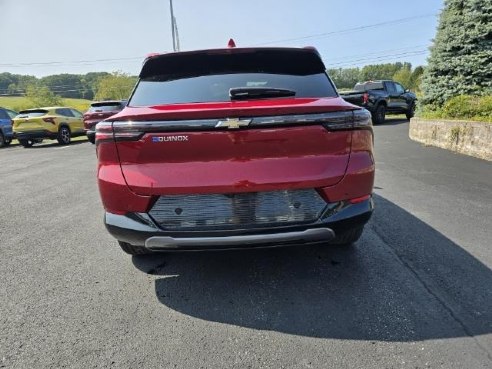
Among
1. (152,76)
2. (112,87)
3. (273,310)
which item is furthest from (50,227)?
(112,87)

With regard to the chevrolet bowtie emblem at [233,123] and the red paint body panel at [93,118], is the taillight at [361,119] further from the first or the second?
the red paint body panel at [93,118]

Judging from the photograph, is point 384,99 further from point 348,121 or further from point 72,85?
point 72,85

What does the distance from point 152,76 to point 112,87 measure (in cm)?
7955

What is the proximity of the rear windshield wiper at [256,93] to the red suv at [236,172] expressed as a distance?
0.42 ft

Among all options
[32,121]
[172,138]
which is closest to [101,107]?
[32,121]

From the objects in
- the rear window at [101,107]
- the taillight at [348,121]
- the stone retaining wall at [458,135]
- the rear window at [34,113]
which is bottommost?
the stone retaining wall at [458,135]

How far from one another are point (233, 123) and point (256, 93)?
1.54 feet

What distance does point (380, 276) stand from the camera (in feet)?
9.60

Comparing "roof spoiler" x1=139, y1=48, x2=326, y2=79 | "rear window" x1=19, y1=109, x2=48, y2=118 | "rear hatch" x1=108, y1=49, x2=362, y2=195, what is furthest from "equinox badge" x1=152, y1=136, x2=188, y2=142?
"rear window" x1=19, y1=109, x2=48, y2=118

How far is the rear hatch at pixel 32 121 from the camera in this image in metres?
15.4

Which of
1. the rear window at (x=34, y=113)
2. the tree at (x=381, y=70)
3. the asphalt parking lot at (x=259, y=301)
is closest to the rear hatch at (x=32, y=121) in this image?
the rear window at (x=34, y=113)

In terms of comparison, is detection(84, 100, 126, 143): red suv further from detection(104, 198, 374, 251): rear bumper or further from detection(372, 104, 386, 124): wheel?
detection(104, 198, 374, 251): rear bumper

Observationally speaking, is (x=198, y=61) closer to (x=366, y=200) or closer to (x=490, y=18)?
(x=366, y=200)

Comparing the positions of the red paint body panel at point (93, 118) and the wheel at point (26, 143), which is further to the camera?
the wheel at point (26, 143)
